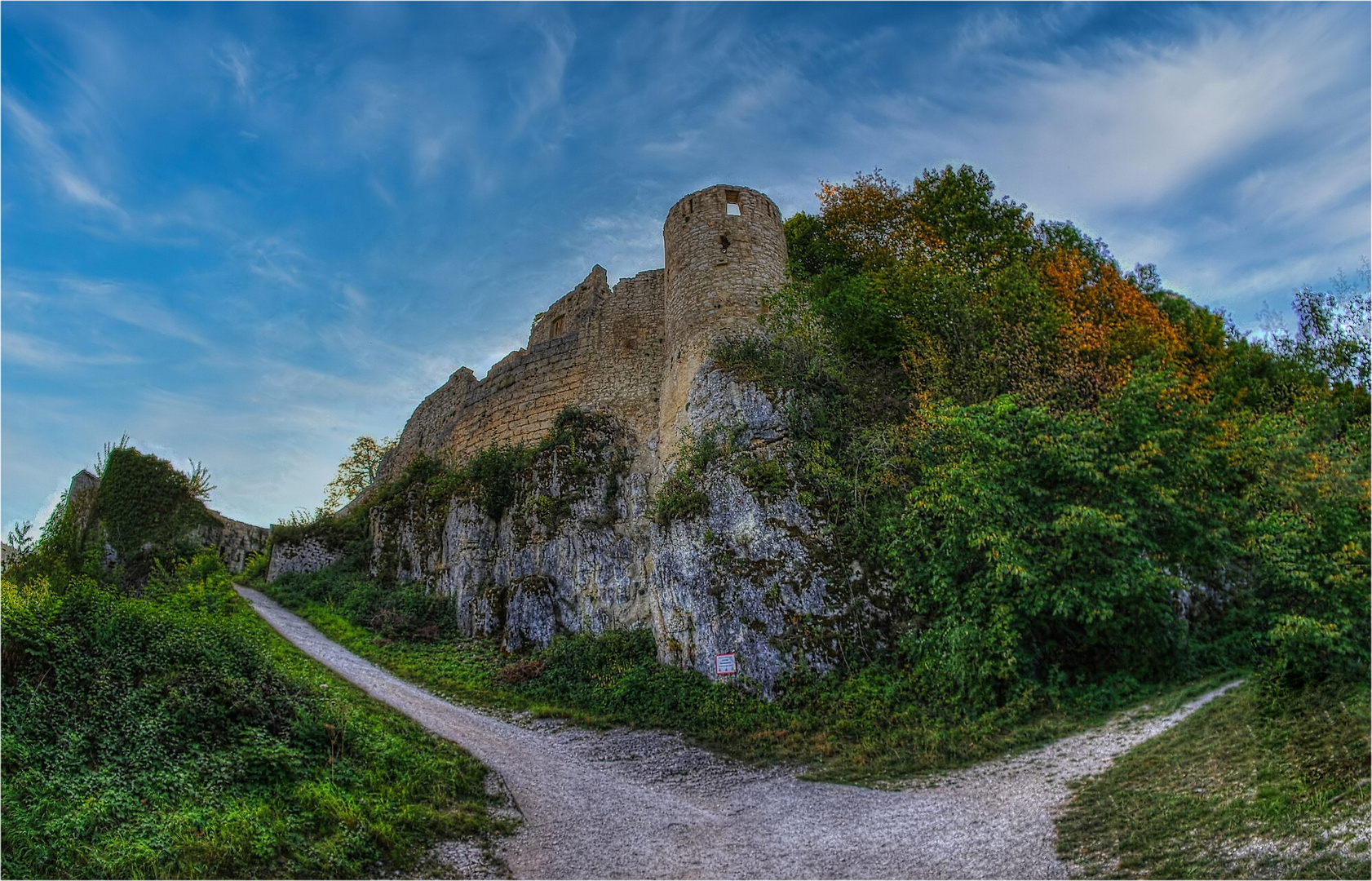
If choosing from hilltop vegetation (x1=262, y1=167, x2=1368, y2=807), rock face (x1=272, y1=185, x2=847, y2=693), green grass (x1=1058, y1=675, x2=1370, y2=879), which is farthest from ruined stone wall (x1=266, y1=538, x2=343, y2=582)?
green grass (x1=1058, y1=675, x2=1370, y2=879)

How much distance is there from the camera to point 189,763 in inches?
278

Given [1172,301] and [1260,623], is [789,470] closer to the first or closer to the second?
[1260,623]

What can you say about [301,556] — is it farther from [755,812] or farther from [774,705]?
[755,812]

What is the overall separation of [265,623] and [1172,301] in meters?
22.2

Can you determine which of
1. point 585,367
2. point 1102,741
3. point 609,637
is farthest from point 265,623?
point 1102,741

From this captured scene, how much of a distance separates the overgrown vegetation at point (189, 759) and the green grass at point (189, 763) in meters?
0.02

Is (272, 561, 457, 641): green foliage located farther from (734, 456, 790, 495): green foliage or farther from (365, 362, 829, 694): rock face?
(734, 456, 790, 495): green foliage

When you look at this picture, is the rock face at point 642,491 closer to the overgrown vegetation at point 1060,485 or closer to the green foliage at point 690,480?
the green foliage at point 690,480

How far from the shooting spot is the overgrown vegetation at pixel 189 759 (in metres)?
5.91

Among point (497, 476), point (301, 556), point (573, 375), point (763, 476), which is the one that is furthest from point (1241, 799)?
point (301, 556)

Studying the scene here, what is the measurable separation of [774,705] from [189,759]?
6.94 meters

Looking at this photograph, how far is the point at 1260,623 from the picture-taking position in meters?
10.8

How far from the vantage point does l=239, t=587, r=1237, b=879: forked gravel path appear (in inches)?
263

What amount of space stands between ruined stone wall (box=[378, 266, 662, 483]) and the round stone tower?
70cm
